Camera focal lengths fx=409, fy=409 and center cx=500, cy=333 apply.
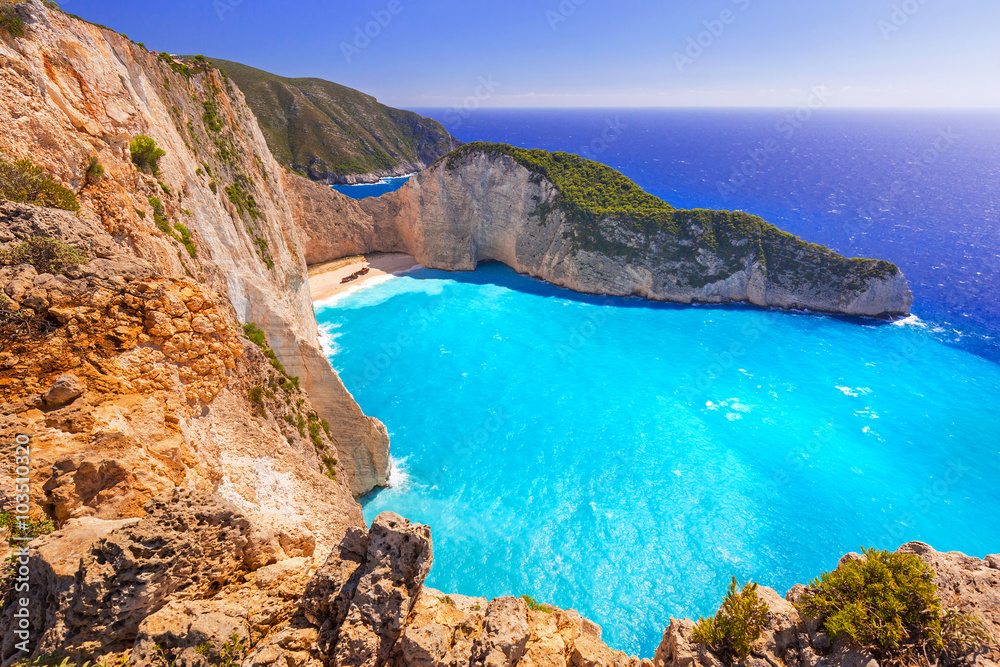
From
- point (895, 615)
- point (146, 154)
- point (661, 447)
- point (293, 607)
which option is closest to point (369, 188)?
point (146, 154)

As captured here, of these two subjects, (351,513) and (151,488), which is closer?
(151,488)

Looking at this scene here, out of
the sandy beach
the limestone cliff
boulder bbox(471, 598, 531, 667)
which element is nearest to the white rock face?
the limestone cliff

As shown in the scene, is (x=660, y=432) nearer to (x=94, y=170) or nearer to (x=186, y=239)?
(x=186, y=239)

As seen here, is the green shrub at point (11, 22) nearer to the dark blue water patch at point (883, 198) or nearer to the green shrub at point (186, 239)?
the green shrub at point (186, 239)

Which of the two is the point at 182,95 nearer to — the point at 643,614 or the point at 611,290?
the point at 643,614

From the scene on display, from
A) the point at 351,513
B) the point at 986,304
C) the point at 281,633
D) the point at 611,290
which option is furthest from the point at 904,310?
the point at 281,633

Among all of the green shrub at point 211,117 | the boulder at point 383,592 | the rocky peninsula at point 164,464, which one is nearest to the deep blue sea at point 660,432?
the rocky peninsula at point 164,464
